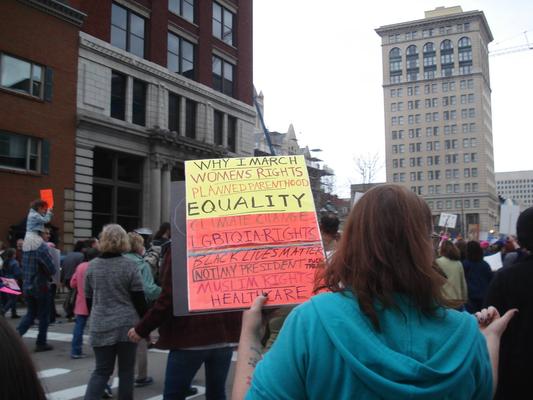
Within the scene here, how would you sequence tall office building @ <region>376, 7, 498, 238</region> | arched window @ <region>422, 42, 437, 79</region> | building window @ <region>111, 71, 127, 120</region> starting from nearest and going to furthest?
1. building window @ <region>111, 71, 127, 120</region>
2. tall office building @ <region>376, 7, 498, 238</region>
3. arched window @ <region>422, 42, 437, 79</region>

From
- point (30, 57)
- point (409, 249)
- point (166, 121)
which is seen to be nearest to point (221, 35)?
point (166, 121)

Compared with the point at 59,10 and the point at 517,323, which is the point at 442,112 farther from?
the point at 517,323

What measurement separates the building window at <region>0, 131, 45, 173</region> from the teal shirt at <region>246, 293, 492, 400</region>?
21121 mm

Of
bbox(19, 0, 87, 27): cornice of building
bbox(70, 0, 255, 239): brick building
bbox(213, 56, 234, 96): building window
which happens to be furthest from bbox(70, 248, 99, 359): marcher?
bbox(213, 56, 234, 96): building window

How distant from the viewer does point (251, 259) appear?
2695mm

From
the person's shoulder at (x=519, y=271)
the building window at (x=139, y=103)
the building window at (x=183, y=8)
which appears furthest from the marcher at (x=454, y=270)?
the building window at (x=183, y=8)

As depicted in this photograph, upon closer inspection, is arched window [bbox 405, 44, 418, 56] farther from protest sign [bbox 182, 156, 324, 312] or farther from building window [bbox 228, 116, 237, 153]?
protest sign [bbox 182, 156, 324, 312]

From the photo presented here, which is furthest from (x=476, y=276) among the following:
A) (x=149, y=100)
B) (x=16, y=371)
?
(x=149, y=100)

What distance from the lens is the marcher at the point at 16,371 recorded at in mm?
1034

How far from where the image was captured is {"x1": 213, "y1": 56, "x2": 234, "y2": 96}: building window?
106 feet

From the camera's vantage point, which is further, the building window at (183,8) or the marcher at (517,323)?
the building window at (183,8)

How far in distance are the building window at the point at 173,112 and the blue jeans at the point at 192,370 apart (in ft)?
84.9

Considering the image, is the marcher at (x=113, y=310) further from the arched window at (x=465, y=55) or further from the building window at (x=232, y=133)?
the arched window at (x=465, y=55)

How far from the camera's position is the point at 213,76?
105 feet
